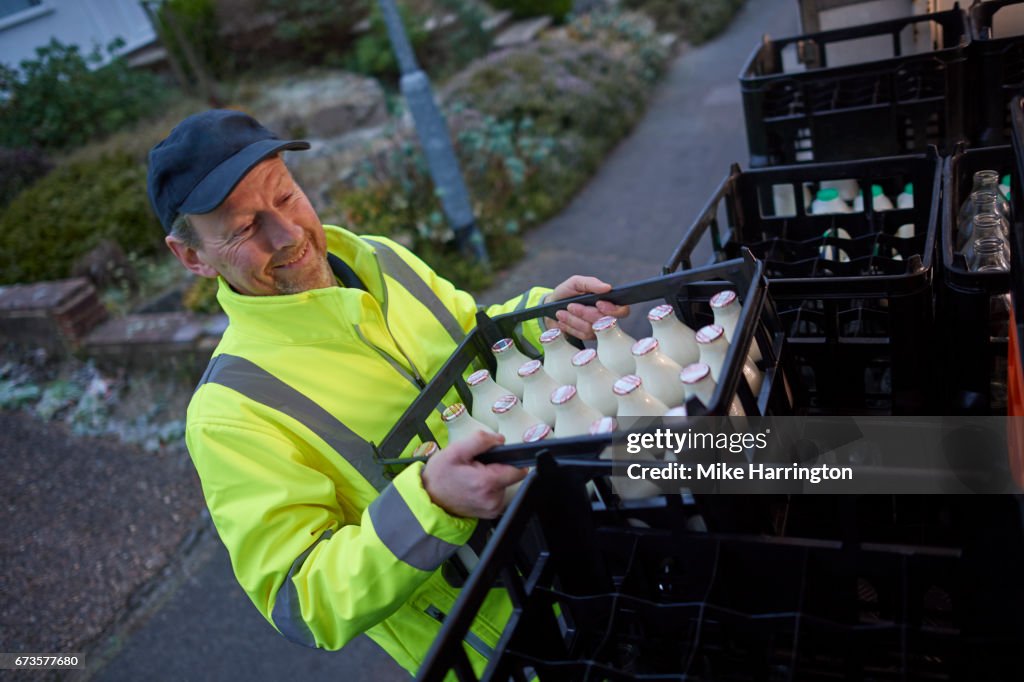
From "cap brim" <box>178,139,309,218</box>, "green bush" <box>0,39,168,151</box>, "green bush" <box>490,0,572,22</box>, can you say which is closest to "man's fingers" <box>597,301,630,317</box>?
"cap brim" <box>178,139,309,218</box>

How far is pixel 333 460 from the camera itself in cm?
184

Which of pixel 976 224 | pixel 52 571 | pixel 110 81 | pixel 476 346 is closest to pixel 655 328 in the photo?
pixel 476 346

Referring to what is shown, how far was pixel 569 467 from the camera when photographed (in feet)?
4.51

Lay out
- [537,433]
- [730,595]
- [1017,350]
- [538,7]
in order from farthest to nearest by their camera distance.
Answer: [538,7], [537,433], [730,595], [1017,350]

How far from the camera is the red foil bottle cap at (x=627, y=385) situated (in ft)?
5.07

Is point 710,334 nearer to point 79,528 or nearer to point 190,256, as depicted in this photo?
point 190,256

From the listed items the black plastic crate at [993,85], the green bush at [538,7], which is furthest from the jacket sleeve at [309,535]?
the green bush at [538,7]

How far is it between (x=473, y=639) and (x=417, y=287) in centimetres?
101

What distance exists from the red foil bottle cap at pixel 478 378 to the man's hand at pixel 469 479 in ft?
1.24

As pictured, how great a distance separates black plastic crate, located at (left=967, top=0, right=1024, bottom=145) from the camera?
2254 mm

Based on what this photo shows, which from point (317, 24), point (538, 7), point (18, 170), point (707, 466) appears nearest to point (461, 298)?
point (707, 466)

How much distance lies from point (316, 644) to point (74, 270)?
6680 millimetres

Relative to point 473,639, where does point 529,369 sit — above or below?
above

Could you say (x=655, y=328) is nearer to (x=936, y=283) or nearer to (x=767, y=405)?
(x=767, y=405)
